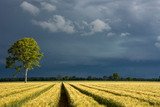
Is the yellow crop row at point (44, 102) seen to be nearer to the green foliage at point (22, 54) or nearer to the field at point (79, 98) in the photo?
the field at point (79, 98)

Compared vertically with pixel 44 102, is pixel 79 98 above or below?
above

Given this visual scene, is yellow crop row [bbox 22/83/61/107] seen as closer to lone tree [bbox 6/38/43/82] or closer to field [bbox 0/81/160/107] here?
field [bbox 0/81/160/107]

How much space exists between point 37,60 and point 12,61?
838 centimetres

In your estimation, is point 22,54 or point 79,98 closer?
point 79,98

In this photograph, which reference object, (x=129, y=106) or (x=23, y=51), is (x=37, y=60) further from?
(x=129, y=106)

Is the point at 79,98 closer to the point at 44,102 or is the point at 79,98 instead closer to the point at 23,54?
the point at 44,102

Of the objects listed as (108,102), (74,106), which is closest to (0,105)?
(74,106)

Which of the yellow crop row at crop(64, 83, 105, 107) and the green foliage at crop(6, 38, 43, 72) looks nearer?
the yellow crop row at crop(64, 83, 105, 107)

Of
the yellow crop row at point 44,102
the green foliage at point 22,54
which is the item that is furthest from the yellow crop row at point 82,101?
the green foliage at point 22,54

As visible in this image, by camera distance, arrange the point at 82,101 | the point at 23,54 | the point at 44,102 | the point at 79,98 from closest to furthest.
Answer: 1. the point at 82,101
2. the point at 44,102
3. the point at 79,98
4. the point at 23,54

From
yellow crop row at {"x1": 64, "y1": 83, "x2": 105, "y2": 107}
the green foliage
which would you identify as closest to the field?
yellow crop row at {"x1": 64, "y1": 83, "x2": 105, "y2": 107}

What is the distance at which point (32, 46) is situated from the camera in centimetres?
11900

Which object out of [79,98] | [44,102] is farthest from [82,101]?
[79,98]

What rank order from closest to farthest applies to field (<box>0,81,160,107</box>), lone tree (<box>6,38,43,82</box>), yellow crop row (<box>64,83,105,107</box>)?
yellow crop row (<box>64,83,105,107</box>) → field (<box>0,81,160,107</box>) → lone tree (<box>6,38,43,82</box>)
